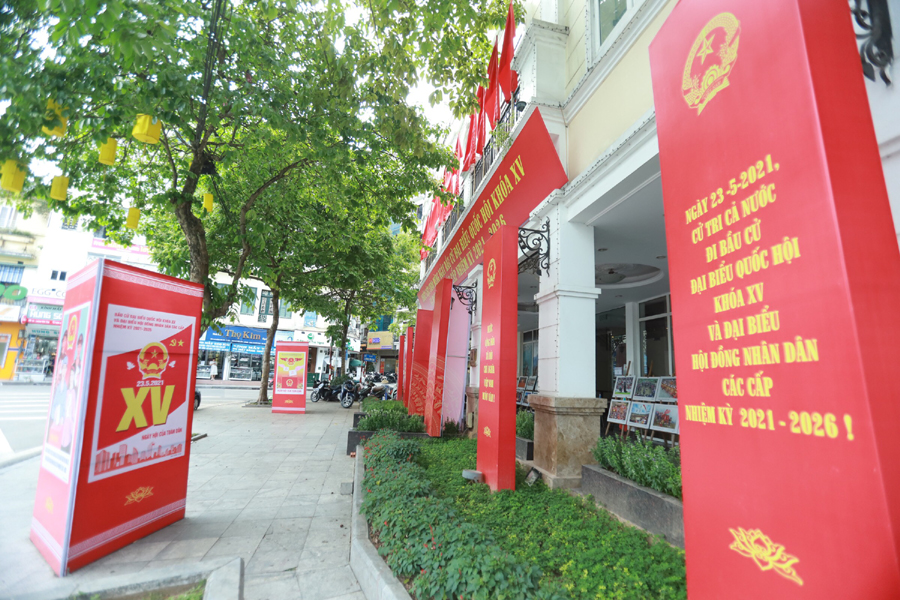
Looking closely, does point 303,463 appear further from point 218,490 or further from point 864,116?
point 864,116

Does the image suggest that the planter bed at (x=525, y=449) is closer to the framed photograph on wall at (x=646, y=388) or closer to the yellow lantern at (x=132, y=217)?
the framed photograph on wall at (x=646, y=388)

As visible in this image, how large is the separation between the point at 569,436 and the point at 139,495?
14.7ft

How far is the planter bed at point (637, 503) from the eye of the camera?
3.33 m

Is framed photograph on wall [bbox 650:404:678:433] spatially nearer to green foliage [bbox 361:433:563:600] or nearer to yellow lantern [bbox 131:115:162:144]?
green foliage [bbox 361:433:563:600]

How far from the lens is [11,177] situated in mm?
4082

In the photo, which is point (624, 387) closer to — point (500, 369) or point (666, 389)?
point (666, 389)

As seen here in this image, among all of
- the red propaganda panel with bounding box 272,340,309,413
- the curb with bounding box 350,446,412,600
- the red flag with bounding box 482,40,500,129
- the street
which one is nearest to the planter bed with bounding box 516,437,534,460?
the curb with bounding box 350,446,412,600

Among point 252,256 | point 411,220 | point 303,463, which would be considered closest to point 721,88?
point 303,463

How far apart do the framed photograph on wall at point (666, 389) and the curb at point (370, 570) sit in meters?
5.10

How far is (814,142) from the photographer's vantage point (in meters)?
1.53

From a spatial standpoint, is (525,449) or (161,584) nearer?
(161,584)

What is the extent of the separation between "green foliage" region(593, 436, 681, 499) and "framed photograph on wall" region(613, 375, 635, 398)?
330 cm

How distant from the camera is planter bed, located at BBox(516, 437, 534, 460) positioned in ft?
19.9

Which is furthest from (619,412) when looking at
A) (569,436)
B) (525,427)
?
(569,436)
